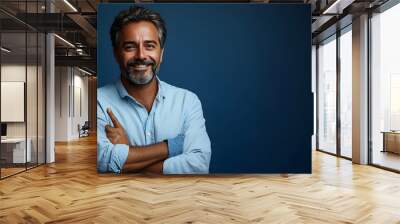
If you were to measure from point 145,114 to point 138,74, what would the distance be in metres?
0.69

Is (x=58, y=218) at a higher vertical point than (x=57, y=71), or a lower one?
lower

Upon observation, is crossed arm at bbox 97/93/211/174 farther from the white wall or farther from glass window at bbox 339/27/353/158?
the white wall

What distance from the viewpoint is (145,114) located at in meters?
6.90

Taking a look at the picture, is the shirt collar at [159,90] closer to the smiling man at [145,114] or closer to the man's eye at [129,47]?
the smiling man at [145,114]

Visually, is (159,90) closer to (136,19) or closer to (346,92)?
(136,19)

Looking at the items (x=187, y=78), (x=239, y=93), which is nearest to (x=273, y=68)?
(x=239, y=93)

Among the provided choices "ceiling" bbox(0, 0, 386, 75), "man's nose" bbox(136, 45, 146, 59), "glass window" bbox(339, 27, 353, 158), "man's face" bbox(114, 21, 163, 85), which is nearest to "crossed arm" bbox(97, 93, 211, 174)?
"man's face" bbox(114, 21, 163, 85)

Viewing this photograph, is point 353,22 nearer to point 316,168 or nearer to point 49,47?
point 316,168

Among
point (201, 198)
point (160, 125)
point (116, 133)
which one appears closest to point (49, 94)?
point (116, 133)

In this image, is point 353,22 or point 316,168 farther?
point 353,22

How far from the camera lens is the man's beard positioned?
691 cm

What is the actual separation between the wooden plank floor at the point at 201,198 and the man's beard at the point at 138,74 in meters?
1.65

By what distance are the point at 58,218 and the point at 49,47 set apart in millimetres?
5664

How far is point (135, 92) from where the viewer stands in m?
6.96
